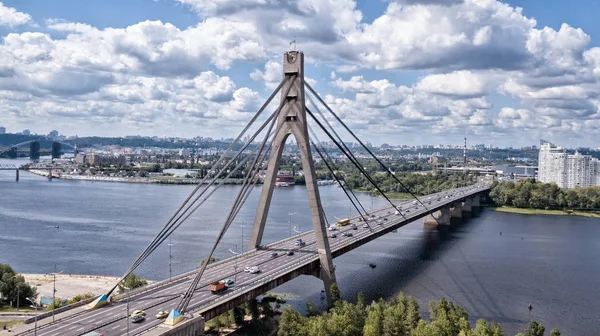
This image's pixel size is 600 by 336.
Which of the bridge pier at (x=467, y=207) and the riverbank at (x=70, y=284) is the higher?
the bridge pier at (x=467, y=207)

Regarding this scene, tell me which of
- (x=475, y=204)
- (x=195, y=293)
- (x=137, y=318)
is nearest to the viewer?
(x=137, y=318)

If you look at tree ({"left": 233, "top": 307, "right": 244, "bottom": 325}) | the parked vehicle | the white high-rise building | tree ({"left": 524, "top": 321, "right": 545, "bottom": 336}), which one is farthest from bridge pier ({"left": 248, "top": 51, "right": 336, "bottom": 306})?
the white high-rise building

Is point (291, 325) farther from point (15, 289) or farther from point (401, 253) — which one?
point (401, 253)

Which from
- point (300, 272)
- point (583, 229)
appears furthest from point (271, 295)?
point (583, 229)

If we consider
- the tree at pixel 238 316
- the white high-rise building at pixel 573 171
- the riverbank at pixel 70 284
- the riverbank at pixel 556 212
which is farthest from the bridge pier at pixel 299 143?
the white high-rise building at pixel 573 171

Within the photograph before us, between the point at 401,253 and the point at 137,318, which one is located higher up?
the point at 137,318

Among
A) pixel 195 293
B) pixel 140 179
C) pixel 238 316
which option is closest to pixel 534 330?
pixel 238 316

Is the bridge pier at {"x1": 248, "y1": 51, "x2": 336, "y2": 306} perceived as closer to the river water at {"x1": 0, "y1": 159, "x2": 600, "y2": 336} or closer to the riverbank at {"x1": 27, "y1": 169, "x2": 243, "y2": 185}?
the river water at {"x1": 0, "y1": 159, "x2": 600, "y2": 336}

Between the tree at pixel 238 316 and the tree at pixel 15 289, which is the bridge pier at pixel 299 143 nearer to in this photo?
the tree at pixel 238 316
